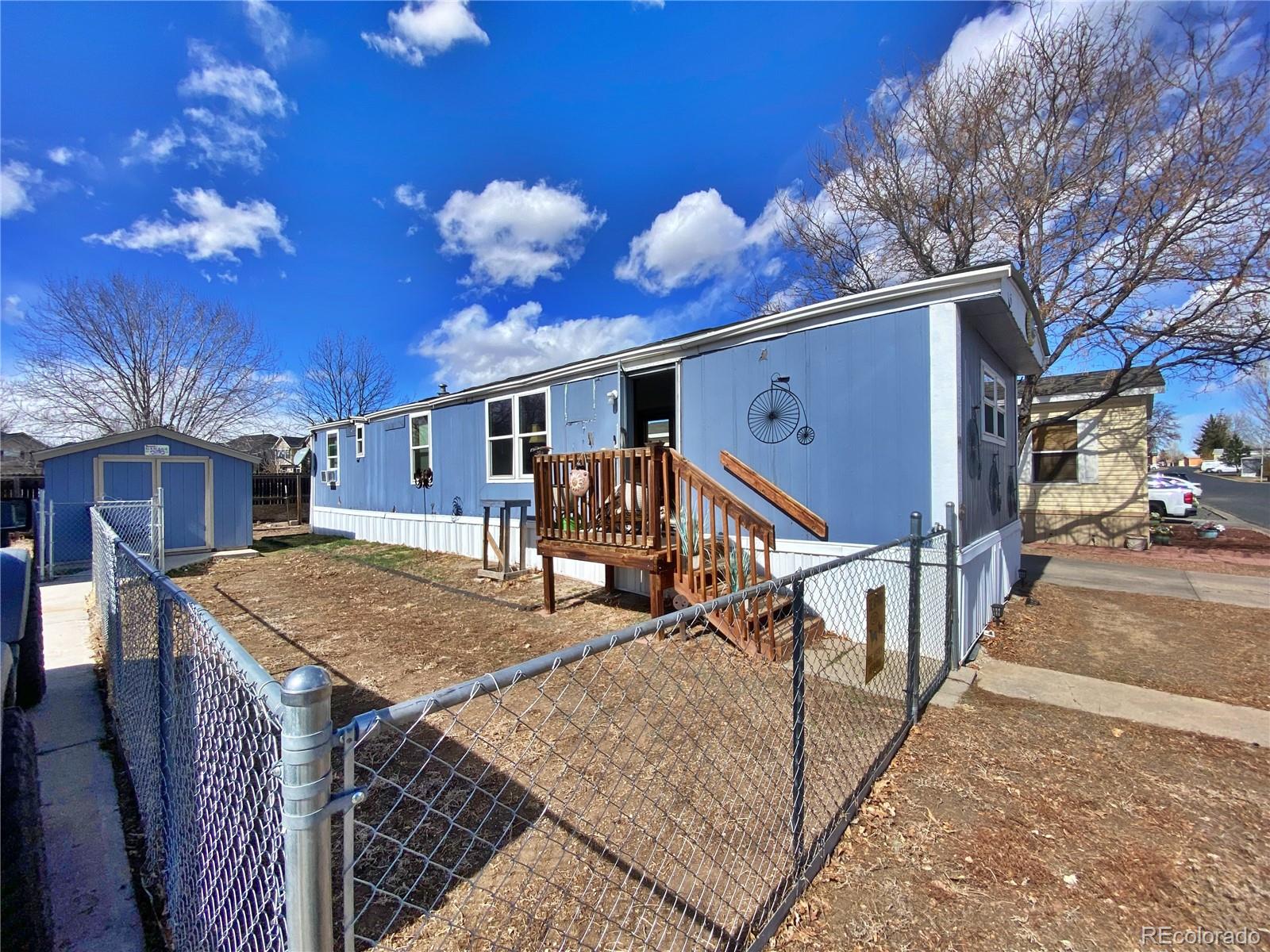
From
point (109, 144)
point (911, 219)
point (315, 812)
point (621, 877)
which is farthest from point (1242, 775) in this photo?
point (109, 144)

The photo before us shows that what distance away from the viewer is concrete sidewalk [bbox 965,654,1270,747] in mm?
3365

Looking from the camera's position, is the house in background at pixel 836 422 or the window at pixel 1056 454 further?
the window at pixel 1056 454

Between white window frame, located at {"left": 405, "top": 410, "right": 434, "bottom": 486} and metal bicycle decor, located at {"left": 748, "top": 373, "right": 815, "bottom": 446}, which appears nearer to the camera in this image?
metal bicycle decor, located at {"left": 748, "top": 373, "right": 815, "bottom": 446}

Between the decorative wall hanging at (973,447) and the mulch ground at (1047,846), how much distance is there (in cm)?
243

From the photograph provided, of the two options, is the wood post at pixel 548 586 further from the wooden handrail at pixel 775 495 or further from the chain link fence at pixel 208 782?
the chain link fence at pixel 208 782

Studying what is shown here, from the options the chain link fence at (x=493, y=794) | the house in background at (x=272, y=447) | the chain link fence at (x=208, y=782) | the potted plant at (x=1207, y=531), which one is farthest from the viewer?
the house in background at (x=272, y=447)

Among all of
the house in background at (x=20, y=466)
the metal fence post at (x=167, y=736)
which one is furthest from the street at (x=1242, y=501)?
the house in background at (x=20, y=466)

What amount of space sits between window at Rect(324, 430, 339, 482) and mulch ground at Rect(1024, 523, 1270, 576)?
16828mm

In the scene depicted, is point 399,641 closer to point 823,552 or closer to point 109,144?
point 823,552

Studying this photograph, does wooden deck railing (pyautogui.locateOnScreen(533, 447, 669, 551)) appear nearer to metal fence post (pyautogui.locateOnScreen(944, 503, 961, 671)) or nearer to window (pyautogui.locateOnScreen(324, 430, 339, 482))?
metal fence post (pyautogui.locateOnScreen(944, 503, 961, 671))

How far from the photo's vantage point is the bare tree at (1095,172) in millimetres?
8430

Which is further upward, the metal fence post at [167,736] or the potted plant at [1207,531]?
the metal fence post at [167,736]

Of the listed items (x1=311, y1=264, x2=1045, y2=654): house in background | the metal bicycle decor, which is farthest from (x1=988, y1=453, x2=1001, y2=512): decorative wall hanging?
the metal bicycle decor

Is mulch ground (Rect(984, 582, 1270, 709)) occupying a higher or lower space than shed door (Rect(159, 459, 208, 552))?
lower
